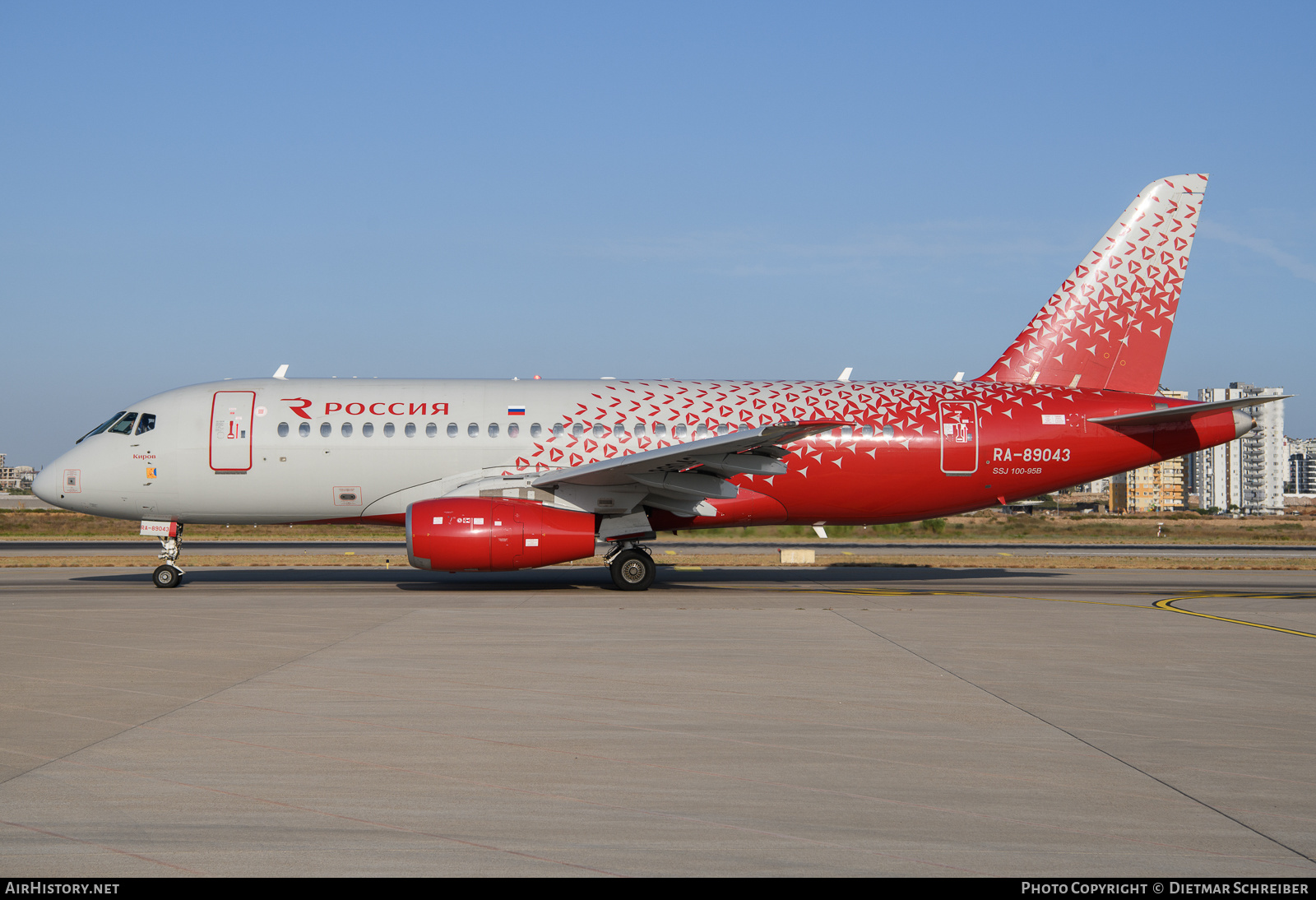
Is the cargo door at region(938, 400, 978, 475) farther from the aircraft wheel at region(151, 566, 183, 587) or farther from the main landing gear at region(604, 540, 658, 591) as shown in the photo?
the aircraft wheel at region(151, 566, 183, 587)

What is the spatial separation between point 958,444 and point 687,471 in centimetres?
561

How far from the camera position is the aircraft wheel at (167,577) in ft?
61.9

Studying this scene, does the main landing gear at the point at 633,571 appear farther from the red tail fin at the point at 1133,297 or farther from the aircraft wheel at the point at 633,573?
the red tail fin at the point at 1133,297

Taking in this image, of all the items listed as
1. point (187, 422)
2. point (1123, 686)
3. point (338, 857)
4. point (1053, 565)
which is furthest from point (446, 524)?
point (1053, 565)

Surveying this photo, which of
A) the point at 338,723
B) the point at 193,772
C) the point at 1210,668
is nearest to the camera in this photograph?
the point at 193,772

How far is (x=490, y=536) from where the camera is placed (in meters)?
17.5

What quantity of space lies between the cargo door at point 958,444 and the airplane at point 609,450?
32mm

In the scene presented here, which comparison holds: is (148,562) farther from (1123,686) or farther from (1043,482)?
(1123,686)

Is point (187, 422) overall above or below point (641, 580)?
above

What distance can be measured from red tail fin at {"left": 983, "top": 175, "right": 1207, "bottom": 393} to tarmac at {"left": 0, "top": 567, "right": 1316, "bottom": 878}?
8.28 meters

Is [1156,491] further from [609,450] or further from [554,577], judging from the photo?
[609,450]

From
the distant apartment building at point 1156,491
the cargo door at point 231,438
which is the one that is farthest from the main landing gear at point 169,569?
the distant apartment building at point 1156,491

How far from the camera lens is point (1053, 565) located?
27484 mm

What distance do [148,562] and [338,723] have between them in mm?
22674
